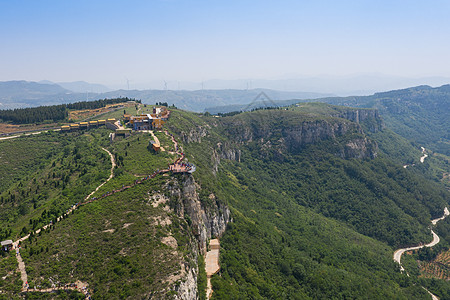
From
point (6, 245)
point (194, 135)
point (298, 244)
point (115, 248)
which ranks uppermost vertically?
point (194, 135)

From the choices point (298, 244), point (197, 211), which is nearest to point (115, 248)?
point (197, 211)

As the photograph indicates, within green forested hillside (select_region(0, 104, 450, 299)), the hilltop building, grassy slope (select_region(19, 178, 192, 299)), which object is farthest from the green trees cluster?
the hilltop building

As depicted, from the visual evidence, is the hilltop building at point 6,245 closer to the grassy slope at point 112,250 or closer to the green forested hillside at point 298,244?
the grassy slope at point 112,250

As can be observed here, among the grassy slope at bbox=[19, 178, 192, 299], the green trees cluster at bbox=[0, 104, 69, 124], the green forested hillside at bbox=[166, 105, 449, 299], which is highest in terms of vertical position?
the green trees cluster at bbox=[0, 104, 69, 124]

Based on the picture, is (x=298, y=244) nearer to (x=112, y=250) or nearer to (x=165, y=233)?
(x=165, y=233)

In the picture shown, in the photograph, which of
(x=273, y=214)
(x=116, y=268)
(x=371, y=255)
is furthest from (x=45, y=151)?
(x=371, y=255)

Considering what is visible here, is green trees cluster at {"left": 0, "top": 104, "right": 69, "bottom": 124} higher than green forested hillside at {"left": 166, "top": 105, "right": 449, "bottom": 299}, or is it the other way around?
green trees cluster at {"left": 0, "top": 104, "right": 69, "bottom": 124}

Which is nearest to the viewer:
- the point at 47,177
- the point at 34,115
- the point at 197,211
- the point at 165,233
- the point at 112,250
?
the point at 112,250

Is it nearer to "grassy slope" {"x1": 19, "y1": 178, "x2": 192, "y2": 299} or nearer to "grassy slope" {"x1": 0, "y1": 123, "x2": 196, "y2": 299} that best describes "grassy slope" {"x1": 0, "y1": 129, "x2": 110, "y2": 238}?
"grassy slope" {"x1": 0, "y1": 123, "x2": 196, "y2": 299}
